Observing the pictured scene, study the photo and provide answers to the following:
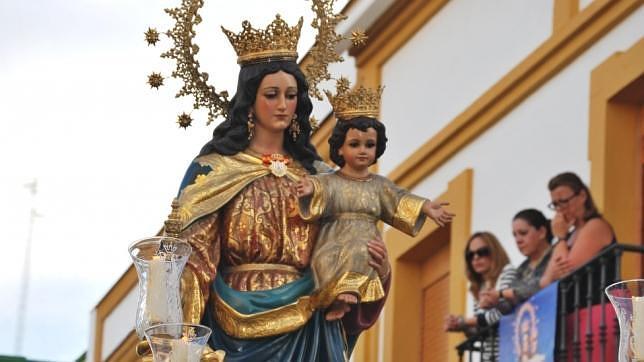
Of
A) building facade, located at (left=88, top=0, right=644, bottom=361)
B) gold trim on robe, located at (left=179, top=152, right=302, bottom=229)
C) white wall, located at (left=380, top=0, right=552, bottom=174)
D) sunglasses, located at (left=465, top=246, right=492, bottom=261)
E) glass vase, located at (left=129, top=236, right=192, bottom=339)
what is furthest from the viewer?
white wall, located at (left=380, top=0, right=552, bottom=174)

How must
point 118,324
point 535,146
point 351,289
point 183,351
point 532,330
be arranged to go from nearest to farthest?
1. point 183,351
2. point 351,289
3. point 532,330
4. point 535,146
5. point 118,324

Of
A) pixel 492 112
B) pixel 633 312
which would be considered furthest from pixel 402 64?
pixel 633 312

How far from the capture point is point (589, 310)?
1416 cm

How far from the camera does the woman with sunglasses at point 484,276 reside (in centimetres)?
1611

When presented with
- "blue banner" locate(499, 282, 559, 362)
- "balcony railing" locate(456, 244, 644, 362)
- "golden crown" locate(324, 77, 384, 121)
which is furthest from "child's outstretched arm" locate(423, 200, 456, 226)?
"blue banner" locate(499, 282, 559, 362)

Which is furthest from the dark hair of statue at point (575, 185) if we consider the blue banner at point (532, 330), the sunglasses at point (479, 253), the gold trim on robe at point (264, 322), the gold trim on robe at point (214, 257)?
the gold trim on robe at point (264, 322)

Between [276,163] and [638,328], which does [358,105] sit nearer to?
[276,163]

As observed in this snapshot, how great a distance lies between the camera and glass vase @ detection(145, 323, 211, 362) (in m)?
9.09

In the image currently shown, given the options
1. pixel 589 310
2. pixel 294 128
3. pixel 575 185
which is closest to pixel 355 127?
pixel 294 128

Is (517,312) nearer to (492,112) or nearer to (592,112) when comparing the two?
(592,112)

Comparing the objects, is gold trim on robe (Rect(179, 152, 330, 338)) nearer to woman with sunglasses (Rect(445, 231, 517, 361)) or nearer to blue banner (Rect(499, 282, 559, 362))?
blue banner (Rect(499, 282, 559, 362))

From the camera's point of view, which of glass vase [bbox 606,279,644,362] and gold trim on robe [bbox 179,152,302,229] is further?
gold trim on robe [bbox 179,152,302,229]

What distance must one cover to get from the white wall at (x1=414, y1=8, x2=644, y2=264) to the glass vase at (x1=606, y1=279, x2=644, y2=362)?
6857 millimetres

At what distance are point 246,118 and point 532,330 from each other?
5.24m
